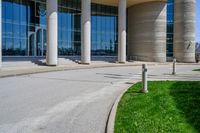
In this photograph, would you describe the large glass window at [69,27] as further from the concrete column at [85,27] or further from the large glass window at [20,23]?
the concrete column at [85,27]

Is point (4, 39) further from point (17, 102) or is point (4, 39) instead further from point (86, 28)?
point (17, 102)

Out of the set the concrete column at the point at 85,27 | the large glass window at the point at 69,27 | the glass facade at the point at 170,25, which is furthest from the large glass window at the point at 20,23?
the glass facade at the point at 170,25

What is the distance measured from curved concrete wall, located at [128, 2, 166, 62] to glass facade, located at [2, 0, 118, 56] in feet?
12.5

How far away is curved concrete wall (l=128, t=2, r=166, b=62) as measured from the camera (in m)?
47.1

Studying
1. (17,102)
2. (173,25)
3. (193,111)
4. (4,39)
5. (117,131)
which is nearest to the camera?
(117,131)

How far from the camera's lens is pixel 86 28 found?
35938 millimetres

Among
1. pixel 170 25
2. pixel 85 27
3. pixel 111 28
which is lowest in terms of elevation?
pixel 85 27

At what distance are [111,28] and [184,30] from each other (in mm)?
11258

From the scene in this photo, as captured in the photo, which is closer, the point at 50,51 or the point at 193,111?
the point at 193,111

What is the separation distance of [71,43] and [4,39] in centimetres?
1105

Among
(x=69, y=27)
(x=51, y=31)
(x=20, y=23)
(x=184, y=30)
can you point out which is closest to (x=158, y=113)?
(x=51, y=31)

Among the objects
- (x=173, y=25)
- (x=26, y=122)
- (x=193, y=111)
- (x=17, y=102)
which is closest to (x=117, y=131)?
(x=26, y=122)

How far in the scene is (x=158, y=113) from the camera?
27.7 feet

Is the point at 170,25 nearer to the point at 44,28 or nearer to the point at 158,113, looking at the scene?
the point at 44,28
